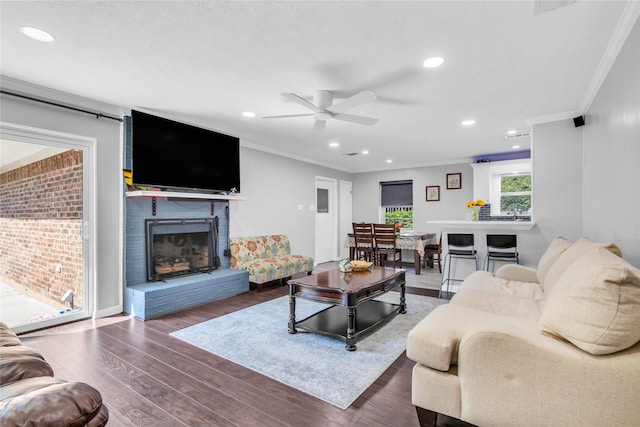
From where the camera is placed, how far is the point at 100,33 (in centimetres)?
212

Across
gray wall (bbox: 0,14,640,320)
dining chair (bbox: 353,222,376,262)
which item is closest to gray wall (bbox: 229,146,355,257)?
gray wall (bbox: 0,14,640,320)

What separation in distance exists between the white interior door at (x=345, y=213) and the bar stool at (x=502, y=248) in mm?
4015

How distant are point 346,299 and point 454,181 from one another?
206 inches

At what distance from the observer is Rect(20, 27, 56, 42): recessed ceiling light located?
207 centimetres

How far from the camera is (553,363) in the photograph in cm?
128

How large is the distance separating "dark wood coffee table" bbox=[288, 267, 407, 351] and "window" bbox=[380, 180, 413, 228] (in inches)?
170

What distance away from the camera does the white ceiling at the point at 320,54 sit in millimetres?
1907

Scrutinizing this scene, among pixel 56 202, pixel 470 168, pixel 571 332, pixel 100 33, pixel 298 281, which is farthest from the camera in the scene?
pixel 470 168

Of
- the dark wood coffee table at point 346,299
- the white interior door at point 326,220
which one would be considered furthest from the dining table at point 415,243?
the dark wood coffee table at point 346,299

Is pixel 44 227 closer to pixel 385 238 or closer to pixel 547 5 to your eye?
pixel 547 5

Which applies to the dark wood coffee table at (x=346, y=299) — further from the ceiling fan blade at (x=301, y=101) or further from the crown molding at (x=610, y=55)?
the crown molding at (x=610, y=55)

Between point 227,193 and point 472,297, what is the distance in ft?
11.4

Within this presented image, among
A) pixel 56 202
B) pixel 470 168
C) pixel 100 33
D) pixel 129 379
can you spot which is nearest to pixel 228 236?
pixel 56 202

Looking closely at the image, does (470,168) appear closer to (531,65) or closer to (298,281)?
(531,65)
